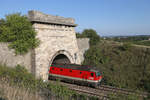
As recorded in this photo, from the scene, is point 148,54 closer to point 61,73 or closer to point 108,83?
point 108,83

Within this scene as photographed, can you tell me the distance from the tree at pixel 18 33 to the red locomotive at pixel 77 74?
429 centimetres

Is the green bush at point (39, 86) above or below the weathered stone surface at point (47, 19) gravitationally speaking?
below

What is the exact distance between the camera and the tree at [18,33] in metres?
13.3

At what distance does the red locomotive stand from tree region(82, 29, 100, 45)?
1326 centimetres

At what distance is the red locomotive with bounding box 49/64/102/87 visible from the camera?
1379 centimetres

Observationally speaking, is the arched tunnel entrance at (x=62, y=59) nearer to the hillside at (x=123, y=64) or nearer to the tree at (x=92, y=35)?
the hillside at (x=123, y=64)

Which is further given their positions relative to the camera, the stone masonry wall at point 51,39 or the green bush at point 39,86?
the stone masonry wall at point 51,39

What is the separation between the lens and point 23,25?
13250 millimetres

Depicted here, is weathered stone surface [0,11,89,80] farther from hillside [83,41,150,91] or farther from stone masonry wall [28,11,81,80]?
hillside [83,41,150,91]

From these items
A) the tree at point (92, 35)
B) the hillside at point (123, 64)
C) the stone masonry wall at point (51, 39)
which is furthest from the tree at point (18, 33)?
the tree at point (92, 35)

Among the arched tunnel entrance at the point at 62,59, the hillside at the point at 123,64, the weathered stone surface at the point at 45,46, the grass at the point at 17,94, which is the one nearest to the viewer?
the grass at the point at 17,94

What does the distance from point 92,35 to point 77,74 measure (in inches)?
625

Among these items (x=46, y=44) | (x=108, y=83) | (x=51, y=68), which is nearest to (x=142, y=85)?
(x=108, y=83)

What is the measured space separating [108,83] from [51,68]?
7446 mm
